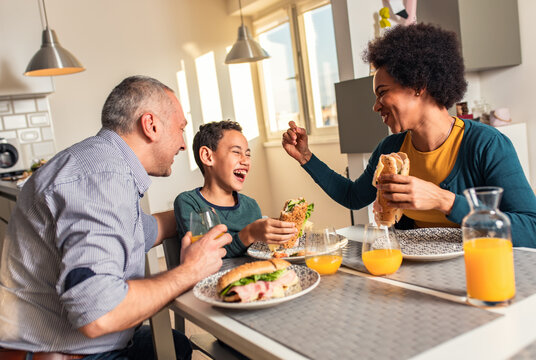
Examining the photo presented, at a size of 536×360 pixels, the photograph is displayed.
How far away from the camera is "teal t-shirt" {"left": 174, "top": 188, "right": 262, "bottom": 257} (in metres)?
1.70

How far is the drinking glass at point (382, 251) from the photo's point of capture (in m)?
1.13

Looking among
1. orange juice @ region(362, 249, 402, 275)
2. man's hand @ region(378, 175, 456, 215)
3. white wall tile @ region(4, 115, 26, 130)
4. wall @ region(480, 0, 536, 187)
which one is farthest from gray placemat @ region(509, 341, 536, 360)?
white wall tile @ region(4, 115, 26, 130)

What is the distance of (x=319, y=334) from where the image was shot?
86 centimetres

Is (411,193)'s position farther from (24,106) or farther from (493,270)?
(24,106)

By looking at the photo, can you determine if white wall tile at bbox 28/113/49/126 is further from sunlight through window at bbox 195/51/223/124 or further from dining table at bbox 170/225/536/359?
dining table at bbox 170/225/536/359

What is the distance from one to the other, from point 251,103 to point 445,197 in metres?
4.42

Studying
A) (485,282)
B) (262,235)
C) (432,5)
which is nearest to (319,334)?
(485,282)

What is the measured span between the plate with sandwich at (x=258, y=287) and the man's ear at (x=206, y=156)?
0.86 meters

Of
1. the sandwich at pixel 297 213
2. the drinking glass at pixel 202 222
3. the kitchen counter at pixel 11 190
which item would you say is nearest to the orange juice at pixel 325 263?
the drinking glass at pixel 202 222

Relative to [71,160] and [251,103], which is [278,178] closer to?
[251,103]

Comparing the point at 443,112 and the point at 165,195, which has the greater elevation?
the point at 443,112

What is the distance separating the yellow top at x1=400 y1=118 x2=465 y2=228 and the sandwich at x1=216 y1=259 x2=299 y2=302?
69cm

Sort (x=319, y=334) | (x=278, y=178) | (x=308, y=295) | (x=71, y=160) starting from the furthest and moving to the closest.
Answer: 1. (x=278, y=178)
2. (x=71, y=160)
3. (x=308, y=295)
4. (x=319, y=334)

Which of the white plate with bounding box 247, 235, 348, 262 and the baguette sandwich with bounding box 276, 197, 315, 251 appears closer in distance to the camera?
the white plate with bounding box 247, 235, 348, 262
